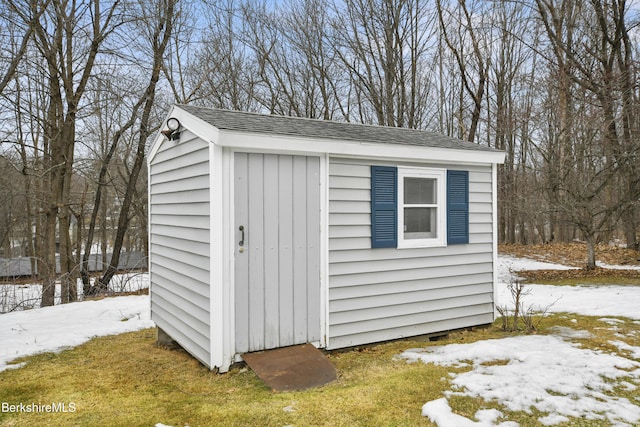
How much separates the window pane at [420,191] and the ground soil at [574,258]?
20.1ft

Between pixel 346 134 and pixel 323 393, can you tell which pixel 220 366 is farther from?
pixel 346 134

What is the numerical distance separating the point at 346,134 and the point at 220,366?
8.81 ft

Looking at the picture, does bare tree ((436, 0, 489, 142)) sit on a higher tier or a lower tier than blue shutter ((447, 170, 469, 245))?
higher

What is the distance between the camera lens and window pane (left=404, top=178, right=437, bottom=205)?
15.7ft

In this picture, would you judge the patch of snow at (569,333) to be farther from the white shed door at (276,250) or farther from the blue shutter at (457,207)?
the white shed door at (276,250)

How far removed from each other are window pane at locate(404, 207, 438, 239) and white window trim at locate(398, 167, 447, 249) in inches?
1.9

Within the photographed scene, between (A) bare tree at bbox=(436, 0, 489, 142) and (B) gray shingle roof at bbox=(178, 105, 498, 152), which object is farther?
(A) bare tree at bbox=(436, 0, 489, 142)

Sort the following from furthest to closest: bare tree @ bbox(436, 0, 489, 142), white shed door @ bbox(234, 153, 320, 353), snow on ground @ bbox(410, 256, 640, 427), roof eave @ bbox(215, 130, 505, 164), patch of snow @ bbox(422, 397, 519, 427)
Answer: bare tree @ bbox(436, 0, 489, 142) < white shed door @ bbox(234, 153, 320, 353) < roof eave @ bbox(215, 130, 505, 164) < snow on ground @ bbox(410, 256, 640, 427) < patch of snow @ bbox(422, 397, 519, 427)

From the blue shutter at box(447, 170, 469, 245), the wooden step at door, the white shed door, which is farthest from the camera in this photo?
the blue shutter at box(447, 170, 469, 245)

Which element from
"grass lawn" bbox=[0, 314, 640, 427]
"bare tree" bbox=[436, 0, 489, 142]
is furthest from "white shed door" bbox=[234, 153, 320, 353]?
"bare tree" bbox=[436, 0, 489, 142]

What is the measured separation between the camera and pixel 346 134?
4.73 metres

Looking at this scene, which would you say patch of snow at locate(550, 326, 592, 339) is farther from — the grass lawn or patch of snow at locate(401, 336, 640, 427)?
patch of snow at locate(401, 336, 640, 427)

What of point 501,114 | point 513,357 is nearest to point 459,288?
point 513,357

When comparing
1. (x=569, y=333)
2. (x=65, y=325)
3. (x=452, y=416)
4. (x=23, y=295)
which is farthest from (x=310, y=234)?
(x=23, y=295)
